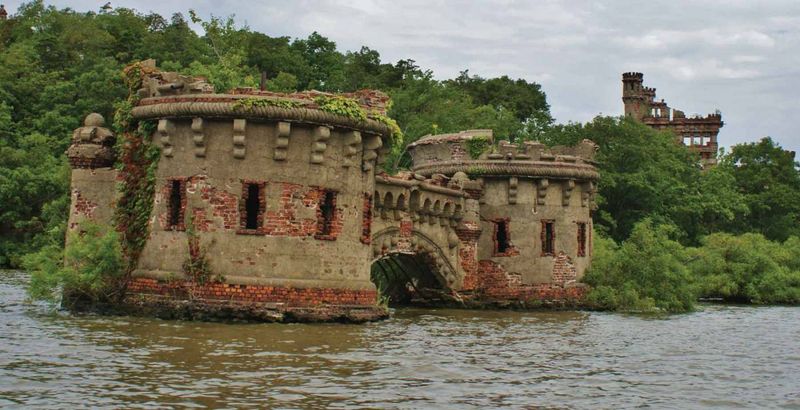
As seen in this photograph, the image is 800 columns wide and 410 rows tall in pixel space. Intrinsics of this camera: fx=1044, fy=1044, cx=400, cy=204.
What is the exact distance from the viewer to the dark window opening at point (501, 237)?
30688mm

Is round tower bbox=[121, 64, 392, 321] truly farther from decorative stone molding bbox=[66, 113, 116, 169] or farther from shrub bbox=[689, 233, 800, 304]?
shrub bbox=[689, 233, 800, 304]

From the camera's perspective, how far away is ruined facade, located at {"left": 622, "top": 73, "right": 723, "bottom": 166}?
340 ft

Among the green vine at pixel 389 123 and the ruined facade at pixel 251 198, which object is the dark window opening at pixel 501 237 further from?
the green vine at pixel 389 123

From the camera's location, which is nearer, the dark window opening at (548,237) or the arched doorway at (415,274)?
the arched doorway at (415,274)

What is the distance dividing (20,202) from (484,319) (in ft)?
117

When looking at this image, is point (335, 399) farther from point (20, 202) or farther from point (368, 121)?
point (20, 202)

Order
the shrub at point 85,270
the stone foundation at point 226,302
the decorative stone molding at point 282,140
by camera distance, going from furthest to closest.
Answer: the shrub at point 85,270 → the decorative stone molding at point 282,140 → the stone foundation at point 226,302

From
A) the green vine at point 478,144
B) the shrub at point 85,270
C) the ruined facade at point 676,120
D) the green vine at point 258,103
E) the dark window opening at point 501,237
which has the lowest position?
the shrub at point 85,270

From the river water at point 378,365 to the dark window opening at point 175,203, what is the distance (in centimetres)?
223

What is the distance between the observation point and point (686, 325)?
26219 mm

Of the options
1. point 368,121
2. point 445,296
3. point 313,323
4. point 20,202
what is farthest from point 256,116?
point 20,202

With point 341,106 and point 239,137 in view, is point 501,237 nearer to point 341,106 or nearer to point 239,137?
point 341,106

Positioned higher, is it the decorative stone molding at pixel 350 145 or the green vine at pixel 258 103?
the green vine at pixel 258 103

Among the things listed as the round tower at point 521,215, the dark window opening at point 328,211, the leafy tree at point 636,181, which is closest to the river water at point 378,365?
the dark window opening at point 328,211
